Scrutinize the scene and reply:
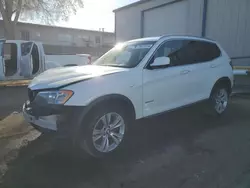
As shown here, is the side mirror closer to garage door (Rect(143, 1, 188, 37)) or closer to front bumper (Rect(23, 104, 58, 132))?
front bumper (Rect(23, 104, 58, 132))

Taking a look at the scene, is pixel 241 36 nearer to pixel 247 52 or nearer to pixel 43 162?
pixel 247 52

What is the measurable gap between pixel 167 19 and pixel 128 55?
10.1 m

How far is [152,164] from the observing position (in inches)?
127

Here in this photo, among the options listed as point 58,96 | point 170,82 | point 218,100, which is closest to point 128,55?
point 170,82

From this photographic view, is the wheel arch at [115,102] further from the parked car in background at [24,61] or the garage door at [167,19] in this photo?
the garage door at [167,19]

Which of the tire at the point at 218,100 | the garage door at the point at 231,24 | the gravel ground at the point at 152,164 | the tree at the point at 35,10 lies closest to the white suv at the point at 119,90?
the tire at the point at 218,100

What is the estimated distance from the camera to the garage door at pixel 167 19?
12498 mm

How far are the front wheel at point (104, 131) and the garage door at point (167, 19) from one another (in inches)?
406

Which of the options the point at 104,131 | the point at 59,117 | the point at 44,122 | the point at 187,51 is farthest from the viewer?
the point at 187,51

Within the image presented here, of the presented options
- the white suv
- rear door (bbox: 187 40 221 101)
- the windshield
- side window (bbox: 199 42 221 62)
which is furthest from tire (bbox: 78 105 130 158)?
side window (bbox: 199 42 221 62)

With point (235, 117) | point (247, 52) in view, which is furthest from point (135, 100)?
point (247, 52)

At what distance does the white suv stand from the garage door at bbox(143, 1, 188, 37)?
8032mm

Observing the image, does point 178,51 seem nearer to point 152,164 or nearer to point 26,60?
point 152,164

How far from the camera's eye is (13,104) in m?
6.61
